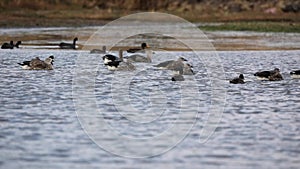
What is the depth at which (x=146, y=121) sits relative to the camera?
14.9m

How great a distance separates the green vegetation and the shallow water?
20329mm

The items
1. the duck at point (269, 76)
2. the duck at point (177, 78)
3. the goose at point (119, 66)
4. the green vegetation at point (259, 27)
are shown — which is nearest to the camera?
the duck at point (177, 78)

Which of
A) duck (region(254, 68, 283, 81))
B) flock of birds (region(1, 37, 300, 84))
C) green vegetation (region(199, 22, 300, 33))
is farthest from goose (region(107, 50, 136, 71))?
green vegetation (region(199, 22, 300, 33))

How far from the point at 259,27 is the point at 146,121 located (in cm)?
3097

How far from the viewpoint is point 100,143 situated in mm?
12859

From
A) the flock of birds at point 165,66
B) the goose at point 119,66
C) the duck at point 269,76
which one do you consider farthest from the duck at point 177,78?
the goose at point 119,66

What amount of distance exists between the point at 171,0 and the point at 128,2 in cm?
307

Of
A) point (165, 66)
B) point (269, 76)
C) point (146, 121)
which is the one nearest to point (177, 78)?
point (269, 76)

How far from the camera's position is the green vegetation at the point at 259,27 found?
44.0 metres

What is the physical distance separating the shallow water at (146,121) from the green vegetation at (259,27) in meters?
20.3

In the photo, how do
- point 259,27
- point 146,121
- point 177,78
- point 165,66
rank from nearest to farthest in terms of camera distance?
point 146,121
point 177,78
point 165,66
point 259,27

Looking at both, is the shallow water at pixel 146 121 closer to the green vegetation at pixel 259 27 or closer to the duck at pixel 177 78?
the duck at pixel 177 78

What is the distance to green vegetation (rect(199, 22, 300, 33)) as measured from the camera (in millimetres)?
44006

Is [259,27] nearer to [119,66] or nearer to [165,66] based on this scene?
[165,66]
